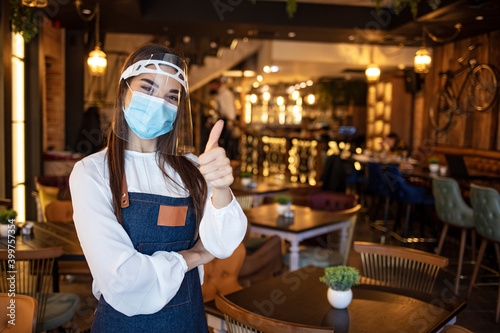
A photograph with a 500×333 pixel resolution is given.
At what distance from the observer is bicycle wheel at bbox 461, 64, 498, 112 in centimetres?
769

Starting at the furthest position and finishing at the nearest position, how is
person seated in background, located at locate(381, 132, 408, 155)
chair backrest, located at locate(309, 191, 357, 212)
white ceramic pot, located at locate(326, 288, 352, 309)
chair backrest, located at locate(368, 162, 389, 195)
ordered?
person seated in background, located at locate(381, 132, 408, 155), chair backrest, located at locate(368, 162, 389, 195), chair backrest, located at locate(309, 191, 357, 212), white ceramic pot, located at locate(326, 288, 352, 309)

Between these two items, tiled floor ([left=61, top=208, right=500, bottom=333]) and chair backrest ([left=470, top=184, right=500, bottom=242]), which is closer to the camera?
tiled floor ([left=61, top=208, right=500, bottom=333])

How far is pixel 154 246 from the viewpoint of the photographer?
142 centimetres

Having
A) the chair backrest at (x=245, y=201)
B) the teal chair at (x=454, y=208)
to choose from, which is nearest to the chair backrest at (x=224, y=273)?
the chair backrest at (x=245, y=201)

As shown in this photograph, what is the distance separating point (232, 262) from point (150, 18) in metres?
5.58

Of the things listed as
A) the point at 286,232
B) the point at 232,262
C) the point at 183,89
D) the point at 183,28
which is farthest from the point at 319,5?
the point at 183,89

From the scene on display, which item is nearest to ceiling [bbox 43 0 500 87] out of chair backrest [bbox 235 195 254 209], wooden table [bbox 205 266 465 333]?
chair backrest [bbox 235 195 254 209]

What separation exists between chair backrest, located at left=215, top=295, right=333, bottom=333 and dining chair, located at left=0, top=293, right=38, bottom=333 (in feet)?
2.30

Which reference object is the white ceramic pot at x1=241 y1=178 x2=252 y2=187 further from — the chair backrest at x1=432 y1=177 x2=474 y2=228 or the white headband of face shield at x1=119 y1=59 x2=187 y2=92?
the white headband of face shield at x1=119 y1=59 x2=187 y2=92

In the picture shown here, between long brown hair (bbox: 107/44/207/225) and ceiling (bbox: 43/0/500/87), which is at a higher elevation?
ceiling (bbox: 43/0/500/87)

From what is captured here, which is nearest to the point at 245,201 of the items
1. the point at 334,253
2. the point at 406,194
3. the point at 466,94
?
the point at 334,253

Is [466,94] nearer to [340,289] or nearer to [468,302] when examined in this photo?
[468,302]

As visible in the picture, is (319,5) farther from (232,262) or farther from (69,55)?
(232,262)

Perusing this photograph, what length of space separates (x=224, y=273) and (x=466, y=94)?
274 inches
